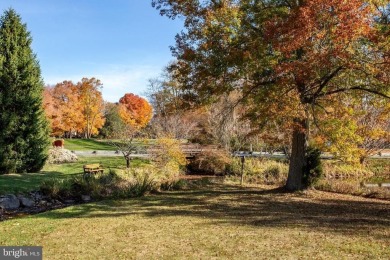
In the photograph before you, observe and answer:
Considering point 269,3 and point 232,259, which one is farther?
point 269,3

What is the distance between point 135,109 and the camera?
59.5 meters

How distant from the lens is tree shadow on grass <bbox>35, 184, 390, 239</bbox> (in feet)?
28.3

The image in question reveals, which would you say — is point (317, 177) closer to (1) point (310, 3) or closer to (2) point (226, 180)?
(2) point (226, 180)

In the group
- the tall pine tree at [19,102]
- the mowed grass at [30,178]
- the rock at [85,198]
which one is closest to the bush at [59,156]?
the mowed grass at [30,178]

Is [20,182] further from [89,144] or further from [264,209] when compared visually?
[89,144]

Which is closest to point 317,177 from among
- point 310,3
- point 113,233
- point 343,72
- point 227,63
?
point 343,72

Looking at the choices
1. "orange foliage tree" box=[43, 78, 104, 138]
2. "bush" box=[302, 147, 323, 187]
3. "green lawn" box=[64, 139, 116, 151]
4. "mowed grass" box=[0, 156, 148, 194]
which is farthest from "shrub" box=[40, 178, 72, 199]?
"orange foliage tree" box=[43, 78, 104, 138]

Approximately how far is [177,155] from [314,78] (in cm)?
1126

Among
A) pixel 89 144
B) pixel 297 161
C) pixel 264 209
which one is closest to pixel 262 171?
pixel 297 161

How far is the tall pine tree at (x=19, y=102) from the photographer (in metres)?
17.1

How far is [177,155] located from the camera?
20766 millimetres

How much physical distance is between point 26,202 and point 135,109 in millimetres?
47624

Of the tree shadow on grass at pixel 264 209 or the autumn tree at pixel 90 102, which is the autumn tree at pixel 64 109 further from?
the tree shadow on grass at pixel 264 209

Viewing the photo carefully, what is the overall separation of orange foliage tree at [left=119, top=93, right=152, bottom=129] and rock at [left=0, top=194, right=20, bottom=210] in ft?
121
